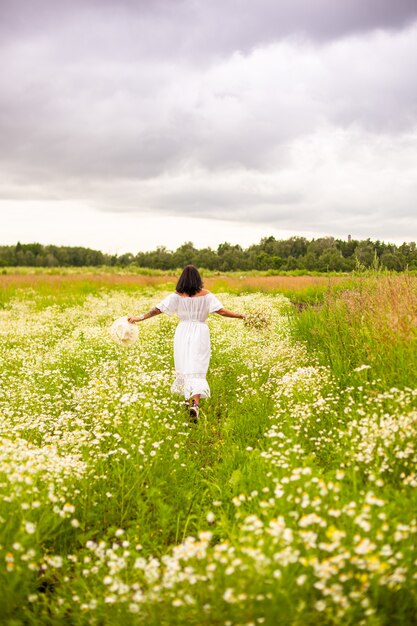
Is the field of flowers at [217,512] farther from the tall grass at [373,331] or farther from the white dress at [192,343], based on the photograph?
the white dress at [192,343]

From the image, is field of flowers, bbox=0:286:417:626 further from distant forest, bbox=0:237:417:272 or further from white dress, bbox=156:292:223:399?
distant forest, bbox=0:237:417:272

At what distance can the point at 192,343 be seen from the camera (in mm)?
7281

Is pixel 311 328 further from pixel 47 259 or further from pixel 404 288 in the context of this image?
pixel 47 259

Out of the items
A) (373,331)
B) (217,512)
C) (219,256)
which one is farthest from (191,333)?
(219,256)

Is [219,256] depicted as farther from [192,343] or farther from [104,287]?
[192,343]

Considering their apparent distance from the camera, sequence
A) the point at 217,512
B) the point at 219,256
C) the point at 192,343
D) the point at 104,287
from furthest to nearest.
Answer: the point at 219,256
the point at 104,287
the point at 192,343
the point at 217,512

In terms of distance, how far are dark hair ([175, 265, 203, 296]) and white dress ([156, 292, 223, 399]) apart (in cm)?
11

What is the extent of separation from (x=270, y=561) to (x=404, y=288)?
18.7 ft

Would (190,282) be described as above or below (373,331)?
above

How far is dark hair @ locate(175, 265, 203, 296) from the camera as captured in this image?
729 centimetres

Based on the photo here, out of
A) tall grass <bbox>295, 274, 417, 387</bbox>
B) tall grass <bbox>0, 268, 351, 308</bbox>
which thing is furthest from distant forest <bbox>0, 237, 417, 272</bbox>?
tall grass <bbox>295, 274, 417, 387</bbox>

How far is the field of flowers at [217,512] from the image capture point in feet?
8.73

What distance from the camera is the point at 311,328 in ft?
33.2

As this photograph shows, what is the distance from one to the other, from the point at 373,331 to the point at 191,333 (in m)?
2.52
